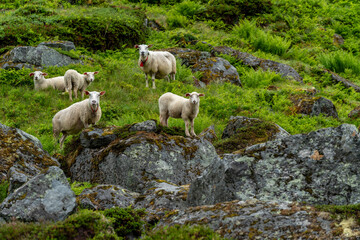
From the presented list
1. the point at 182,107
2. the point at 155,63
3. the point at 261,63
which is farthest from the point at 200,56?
the point at 182,107

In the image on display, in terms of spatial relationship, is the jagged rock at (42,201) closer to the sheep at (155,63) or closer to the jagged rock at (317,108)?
the sheep at (155,63)

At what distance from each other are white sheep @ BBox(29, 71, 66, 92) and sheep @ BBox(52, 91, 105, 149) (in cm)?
438

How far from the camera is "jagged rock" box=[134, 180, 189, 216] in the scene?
5508mm

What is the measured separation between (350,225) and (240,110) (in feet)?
37.6

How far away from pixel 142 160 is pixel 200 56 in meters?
13.1

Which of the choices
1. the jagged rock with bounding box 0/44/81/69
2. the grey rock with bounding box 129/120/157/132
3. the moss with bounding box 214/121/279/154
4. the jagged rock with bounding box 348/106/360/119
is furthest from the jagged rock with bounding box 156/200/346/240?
the jagged rock with bounding box 0/44/81/69

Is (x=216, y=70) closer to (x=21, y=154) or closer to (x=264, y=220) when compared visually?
(x=21, y=154)

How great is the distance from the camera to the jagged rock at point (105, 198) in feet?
18.7

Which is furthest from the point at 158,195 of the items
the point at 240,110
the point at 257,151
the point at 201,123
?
the point at 240,110

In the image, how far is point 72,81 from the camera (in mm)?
15086

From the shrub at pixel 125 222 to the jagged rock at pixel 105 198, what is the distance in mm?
695

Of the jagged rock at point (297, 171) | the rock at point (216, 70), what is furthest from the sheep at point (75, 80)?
the jagged rock at point (297, 171)

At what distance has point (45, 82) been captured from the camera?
15422 millimetres

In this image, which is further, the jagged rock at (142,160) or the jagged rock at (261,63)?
the jagged rock at (261,63)
